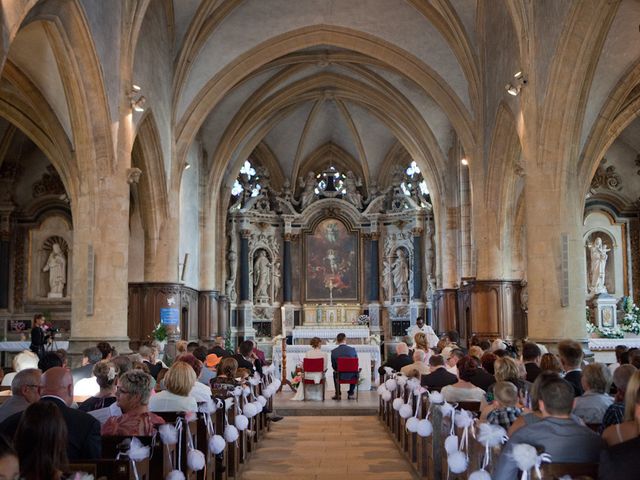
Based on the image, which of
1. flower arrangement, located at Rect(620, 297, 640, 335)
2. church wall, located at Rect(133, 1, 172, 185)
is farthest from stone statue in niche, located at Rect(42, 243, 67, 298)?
flower arrangement, located at Rect(620, 297, 640, 335)

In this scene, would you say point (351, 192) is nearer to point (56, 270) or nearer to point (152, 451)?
point (56, 270)

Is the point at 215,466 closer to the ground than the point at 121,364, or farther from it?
closer to the ground

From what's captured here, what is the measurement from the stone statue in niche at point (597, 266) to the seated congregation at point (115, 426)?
1554 cm

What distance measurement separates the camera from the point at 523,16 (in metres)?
13.6

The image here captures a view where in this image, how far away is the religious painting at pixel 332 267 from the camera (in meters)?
28.9

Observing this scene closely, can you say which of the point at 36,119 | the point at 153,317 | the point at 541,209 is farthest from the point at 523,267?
the point at 36,119

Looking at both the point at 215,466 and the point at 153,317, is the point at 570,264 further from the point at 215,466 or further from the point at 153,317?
the point at 153,317

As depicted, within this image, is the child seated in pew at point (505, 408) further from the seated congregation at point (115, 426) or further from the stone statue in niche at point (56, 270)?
the stone statue in niche at point (56, 270)

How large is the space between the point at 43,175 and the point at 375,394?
37.1 feet

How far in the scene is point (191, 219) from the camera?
2334cm

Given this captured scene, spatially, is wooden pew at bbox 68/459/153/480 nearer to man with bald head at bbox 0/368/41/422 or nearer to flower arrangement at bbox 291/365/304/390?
man with bald head at bbox 0/368/41/422

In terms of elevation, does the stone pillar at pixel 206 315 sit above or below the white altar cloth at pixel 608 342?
above

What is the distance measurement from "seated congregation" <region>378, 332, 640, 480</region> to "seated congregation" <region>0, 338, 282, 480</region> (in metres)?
1.84

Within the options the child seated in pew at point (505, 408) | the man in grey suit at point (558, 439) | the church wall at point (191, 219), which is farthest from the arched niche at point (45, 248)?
the man in grey suit at point (558, 439)
